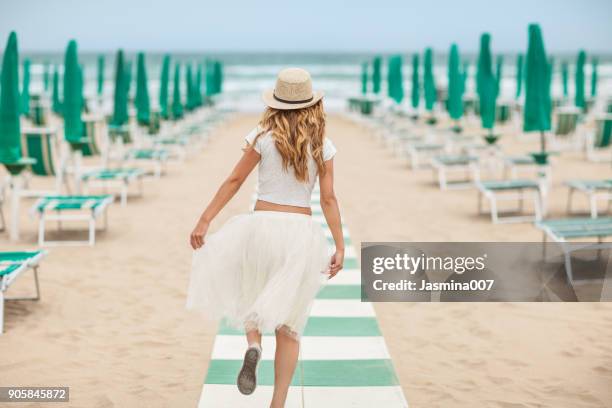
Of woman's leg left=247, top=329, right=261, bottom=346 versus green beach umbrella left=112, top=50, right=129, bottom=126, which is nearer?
woman's leg left=247, top=329, right=261, bottom=346

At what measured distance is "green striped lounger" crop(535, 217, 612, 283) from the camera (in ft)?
19.2

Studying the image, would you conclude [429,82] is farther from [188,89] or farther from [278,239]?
[278,239]

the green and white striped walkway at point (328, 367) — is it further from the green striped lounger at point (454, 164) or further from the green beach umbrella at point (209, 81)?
the green beach umbrella at point (209, 81)

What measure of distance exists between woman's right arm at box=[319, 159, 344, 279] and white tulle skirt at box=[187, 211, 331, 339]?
0.04 meters

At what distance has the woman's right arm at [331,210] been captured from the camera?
301cm

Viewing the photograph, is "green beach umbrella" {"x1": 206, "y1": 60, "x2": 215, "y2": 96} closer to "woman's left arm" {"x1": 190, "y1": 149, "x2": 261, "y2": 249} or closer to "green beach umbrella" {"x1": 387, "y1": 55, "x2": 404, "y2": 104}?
"green beach umbrella" {"x1": 387, "y1": 55, "x2": 404, "y2": 104}

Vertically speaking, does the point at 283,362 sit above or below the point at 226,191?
below

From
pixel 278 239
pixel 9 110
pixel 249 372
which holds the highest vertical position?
pixel 9 110

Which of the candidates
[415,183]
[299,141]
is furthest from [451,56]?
[299,141]

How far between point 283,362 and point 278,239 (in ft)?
1.67

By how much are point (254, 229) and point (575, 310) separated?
10.1 ft

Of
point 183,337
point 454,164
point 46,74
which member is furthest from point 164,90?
point 183,337

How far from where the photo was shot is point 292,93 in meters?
2.94

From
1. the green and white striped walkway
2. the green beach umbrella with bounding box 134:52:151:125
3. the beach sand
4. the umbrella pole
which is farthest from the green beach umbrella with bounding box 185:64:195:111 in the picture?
the green and white striped walkway
